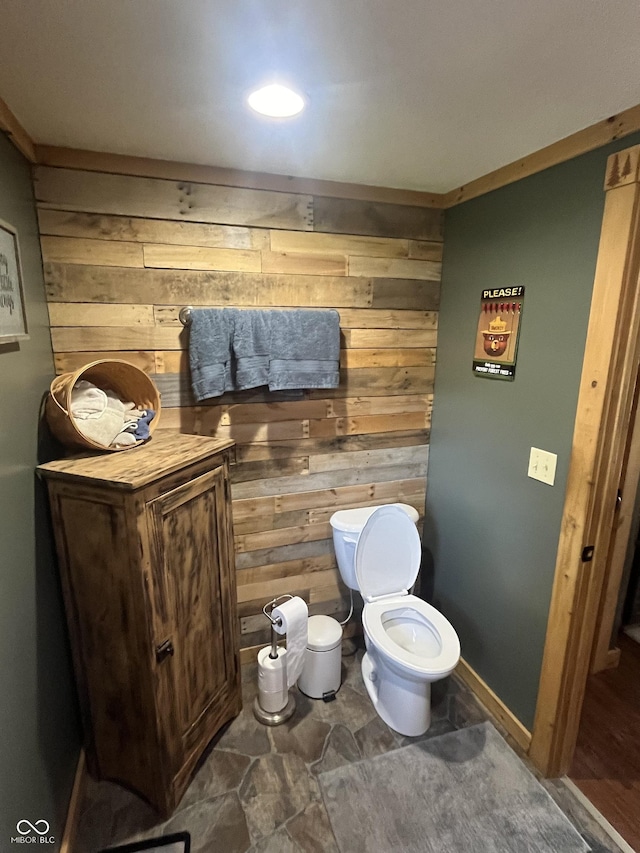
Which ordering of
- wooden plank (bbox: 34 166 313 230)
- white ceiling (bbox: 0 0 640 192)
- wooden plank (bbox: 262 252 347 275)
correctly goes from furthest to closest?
1. wooden plank (bbox: 262 252 347 275)
2. wooden plank (bbox: 34 166 313 230)
3. white ceiling (bbox: 0 0 640 192)

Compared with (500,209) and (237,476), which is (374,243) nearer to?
(500,209)

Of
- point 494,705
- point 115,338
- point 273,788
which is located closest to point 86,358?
point 115,338

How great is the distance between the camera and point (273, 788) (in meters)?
1.66

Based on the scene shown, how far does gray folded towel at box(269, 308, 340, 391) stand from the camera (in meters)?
1.88

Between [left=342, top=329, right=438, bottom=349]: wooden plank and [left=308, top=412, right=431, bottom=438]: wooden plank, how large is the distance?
0.36 m

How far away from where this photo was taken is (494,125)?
54.1 inches

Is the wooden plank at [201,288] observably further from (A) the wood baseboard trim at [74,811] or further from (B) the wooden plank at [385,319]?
(A) the wood baseboard trim at [74,811]

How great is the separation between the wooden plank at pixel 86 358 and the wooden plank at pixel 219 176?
67 cm

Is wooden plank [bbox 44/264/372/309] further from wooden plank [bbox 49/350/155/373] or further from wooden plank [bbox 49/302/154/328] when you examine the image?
wooden plank [bbox 49/350/155/373]

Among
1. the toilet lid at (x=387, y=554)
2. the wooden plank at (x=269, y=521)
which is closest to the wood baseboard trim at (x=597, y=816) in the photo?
the toilet lid at (x=387, y=554)

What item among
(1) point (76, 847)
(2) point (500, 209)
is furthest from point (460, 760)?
(2) point (500, 209)

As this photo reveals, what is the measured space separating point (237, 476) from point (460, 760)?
58.8 inches

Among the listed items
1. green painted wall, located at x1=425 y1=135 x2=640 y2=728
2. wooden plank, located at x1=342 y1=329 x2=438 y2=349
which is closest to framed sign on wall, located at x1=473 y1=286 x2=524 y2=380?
green painted wall, located at x1=425 y1=135 x2=640 y2=728

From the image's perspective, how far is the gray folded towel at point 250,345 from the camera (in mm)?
1802
